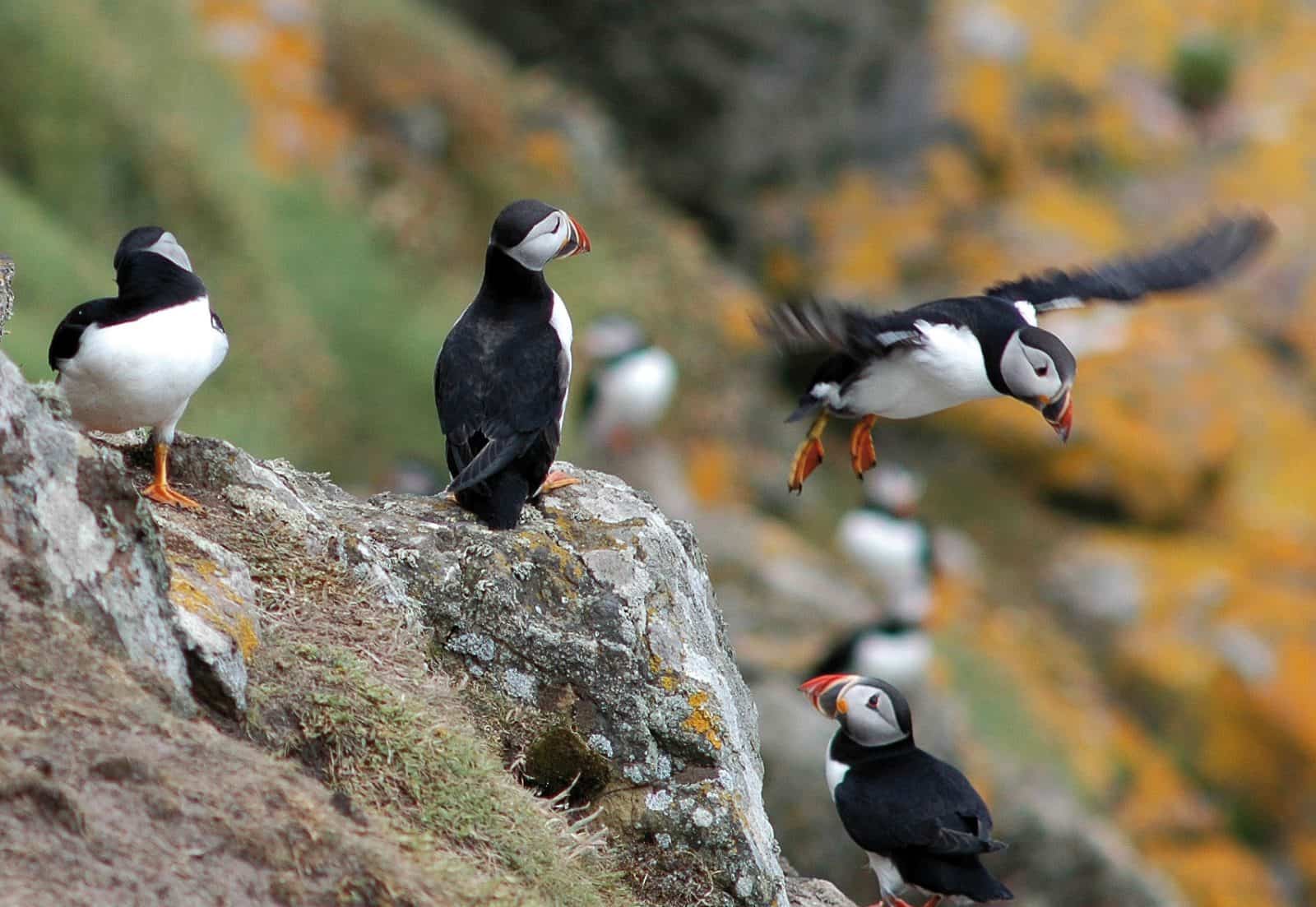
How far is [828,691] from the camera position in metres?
6.57

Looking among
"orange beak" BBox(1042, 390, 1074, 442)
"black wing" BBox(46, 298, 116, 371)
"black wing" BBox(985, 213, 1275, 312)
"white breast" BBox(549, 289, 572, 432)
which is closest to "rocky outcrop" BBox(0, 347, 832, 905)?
"black wing" BBox(46, 298, 116, 371)

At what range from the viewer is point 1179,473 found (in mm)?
16422

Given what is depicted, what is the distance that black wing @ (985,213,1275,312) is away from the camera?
655 centimetres

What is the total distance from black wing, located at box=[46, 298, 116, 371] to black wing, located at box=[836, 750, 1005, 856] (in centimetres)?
349

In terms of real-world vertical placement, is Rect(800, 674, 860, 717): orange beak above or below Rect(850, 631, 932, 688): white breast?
below

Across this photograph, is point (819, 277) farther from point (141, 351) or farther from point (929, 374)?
point (141, 351)

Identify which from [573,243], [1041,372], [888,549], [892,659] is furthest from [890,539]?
[573,243]

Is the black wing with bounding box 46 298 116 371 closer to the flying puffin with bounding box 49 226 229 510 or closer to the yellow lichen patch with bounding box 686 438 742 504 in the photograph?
the flying puffin with bounding box 49 226 229 510

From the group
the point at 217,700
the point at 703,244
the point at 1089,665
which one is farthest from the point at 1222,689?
the point at 217,700

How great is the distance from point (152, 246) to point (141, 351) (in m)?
0.47

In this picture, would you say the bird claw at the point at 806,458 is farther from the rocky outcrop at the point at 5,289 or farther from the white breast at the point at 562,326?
the rocky outcrop at the point at 5,289

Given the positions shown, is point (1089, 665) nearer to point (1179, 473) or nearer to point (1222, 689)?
point (1222, 689)

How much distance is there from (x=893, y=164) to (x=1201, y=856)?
8.01 meters

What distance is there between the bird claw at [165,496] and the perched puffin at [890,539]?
8.38 meters
